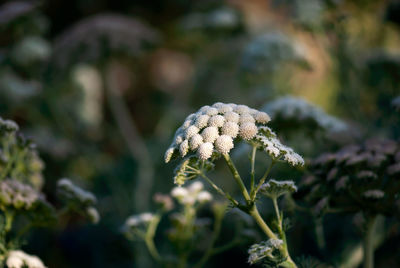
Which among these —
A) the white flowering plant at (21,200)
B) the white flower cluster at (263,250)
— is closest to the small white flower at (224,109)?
the white flower cluster at (263,250)

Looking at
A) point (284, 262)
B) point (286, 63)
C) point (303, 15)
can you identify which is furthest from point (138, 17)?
point (284, 262)

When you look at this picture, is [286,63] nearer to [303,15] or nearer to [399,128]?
[303,15]

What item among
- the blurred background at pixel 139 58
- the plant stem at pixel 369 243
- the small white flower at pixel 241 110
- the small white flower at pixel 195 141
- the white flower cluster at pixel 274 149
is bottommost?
the plant stem at pixel 369 243

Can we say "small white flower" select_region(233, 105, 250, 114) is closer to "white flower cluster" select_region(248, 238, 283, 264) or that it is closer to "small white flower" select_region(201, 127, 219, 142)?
"small white flower" select_region(201, 127, 219, 142)

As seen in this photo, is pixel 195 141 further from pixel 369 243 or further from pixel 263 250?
pixel 369 243

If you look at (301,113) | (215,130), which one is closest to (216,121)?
(215,130)

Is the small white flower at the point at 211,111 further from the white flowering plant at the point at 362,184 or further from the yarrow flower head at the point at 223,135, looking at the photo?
the white flowering plant at the point at 362,184

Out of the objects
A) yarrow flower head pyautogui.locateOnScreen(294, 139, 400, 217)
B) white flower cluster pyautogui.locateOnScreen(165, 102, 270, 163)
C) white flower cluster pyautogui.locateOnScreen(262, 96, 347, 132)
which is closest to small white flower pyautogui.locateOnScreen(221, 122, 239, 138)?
white flower cluster pyautogui.locateOnScreen(165, 102, 270, 163)
